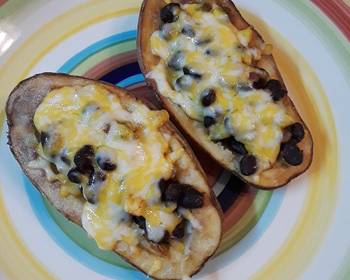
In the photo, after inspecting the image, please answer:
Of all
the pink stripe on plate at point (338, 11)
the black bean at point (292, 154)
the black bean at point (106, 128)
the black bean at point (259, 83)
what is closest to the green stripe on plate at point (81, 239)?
the black bean at point (106, 128)

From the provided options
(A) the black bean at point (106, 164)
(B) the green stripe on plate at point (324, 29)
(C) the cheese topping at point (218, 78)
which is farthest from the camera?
(B) the green stripe on plate at point (324, 29)

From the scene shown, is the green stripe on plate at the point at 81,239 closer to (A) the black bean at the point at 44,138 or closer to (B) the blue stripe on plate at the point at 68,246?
(B) the blue stripe on plate at the point at 68,246

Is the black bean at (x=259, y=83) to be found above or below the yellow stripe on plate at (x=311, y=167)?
above

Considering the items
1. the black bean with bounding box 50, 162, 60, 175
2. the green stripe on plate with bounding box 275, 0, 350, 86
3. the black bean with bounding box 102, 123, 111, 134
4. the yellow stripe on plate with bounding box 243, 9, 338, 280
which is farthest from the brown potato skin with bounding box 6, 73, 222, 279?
the green stripe on plate with bounding box 275, 0, 350, 86

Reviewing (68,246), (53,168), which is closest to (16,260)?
(68,246)

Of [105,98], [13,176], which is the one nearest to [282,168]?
[105,98]

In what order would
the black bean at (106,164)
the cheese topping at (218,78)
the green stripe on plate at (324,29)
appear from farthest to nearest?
the green stripe on plate at (324,29)
the cheese topping at (218,78)
the black bean at (106,164)
